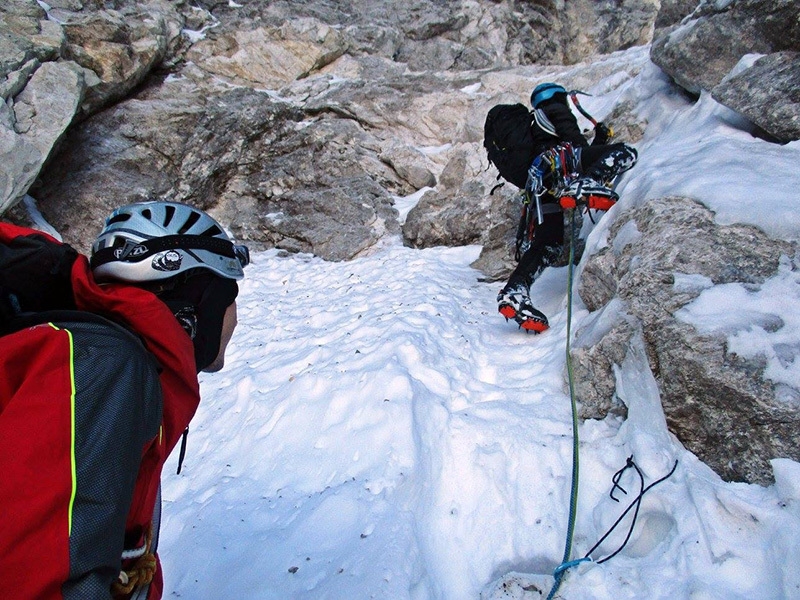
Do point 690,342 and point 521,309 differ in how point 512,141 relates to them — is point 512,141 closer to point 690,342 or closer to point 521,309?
point 521,309

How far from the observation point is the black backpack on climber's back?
18.6 feet

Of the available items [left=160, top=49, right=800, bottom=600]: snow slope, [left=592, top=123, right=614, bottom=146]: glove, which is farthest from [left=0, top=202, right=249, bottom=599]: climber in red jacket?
[left=592, top=123, right=614, bottom=146]: glove

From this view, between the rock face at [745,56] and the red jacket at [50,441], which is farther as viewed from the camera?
the rock face at [745,56]

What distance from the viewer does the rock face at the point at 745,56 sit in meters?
3.98

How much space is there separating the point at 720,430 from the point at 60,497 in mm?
2888

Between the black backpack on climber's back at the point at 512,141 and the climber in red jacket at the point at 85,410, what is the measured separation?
15.9 feet

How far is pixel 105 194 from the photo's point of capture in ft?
37.3

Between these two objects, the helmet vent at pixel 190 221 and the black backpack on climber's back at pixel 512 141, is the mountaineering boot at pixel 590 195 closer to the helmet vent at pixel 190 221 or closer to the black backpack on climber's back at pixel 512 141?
the black backpack on climber's back at pixel 512 141

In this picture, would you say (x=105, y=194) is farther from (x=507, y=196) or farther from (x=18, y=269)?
(x=18, y=269)

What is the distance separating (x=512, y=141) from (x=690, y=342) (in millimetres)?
3776

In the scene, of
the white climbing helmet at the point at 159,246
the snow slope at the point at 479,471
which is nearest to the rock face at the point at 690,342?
the snow slope at the point at 479,471

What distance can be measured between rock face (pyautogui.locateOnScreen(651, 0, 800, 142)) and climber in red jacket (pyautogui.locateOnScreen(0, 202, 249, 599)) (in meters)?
4.90

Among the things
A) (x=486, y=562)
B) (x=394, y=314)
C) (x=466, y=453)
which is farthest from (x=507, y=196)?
(x=486, y=562)

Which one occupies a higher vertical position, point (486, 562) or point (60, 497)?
point (60, 497)
